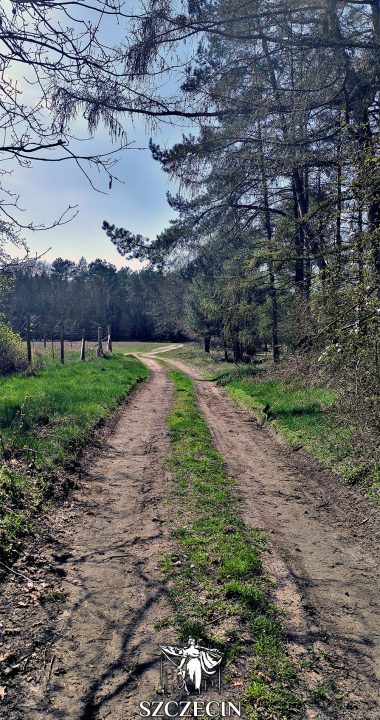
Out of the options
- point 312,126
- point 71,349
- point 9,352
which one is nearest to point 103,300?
point 71,349

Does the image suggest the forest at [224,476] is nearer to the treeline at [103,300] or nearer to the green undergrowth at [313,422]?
the green undergrowth at [313,422]

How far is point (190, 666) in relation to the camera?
2883 millimetres

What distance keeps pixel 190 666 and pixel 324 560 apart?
6.75 feet

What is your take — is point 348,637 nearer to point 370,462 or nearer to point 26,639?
point 26,639

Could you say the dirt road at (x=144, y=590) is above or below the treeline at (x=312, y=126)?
below

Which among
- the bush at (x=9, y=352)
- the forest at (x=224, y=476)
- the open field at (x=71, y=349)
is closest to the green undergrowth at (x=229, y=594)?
the forest at (x=224, y=476)

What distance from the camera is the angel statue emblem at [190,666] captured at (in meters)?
2.75

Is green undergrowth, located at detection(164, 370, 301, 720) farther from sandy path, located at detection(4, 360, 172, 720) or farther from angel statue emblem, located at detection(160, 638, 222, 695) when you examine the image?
sandy path, located at detection(4, 360, 172, 720)

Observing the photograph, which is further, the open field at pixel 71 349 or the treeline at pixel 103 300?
the treeline at pixel 103 300

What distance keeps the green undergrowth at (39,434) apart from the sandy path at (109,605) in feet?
1.79

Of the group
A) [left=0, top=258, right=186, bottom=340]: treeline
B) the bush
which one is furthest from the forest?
[left=0, top=258, right=186, bottom=340]: treeline

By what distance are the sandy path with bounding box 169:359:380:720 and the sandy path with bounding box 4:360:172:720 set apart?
109cm

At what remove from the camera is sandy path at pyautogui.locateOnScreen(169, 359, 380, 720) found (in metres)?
2.98

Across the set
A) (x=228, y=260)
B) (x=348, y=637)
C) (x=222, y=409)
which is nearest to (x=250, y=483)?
(x=348, y=637)
